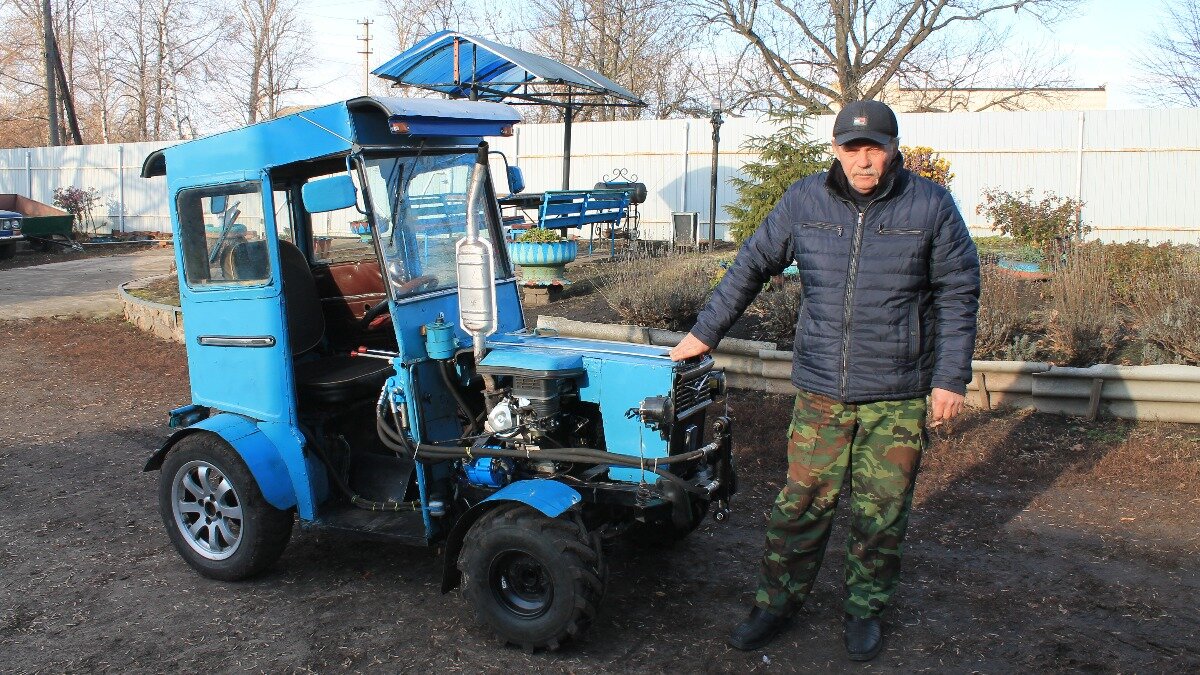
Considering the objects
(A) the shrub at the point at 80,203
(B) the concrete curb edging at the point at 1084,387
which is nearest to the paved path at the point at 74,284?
(A) the shrub at the point at 80,203

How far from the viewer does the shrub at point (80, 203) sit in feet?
81.8

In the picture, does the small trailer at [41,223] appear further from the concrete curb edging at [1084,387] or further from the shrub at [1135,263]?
the shrub at [1135,263]

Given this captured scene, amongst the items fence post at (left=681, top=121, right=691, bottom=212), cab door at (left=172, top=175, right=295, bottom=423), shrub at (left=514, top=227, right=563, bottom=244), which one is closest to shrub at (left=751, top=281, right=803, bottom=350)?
shrub at (left=514, top=227, right=563, bottom=244)

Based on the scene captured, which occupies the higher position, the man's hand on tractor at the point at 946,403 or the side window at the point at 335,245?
the side window at the point at 335,245

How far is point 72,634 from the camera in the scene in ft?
13.8

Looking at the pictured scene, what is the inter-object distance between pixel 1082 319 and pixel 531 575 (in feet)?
17.3

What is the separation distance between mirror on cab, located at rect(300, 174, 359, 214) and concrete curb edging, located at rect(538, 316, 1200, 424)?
144 inches

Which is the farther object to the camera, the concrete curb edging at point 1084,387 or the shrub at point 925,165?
the shrub at point 925,165

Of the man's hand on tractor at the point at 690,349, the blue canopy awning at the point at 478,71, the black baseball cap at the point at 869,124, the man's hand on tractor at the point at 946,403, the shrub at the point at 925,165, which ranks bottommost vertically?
the man's hand on tractor at the point at 946,403

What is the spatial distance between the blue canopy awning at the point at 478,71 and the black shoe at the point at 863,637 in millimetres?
10992

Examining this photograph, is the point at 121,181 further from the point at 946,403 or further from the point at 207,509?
the point at 946,403

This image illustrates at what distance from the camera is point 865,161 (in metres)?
3.67

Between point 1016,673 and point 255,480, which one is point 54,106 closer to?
point 255,480

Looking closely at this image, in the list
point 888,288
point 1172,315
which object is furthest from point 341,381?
point 1172,315
